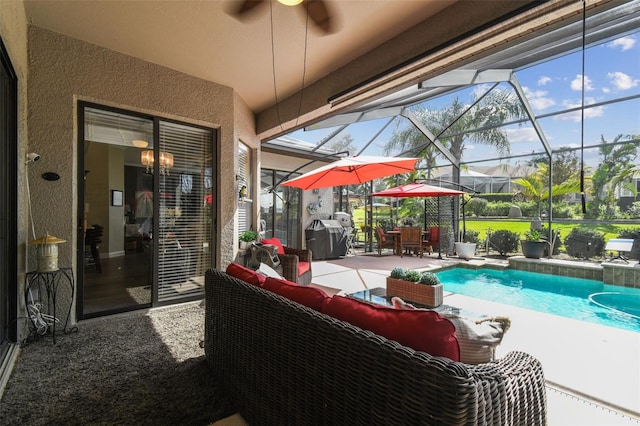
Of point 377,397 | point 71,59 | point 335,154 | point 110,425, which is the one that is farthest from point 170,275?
point 335,154

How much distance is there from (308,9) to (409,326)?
2.61 metres

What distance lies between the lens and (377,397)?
1.04 meters

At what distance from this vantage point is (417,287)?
11.4ft

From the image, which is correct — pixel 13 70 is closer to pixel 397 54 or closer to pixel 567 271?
pixel 397 54

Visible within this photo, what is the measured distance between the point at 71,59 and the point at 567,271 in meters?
9.97

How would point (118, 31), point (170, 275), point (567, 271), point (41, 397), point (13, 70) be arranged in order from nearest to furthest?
1. point (41, 397)
2. point (13, 70)
3. point (118, 31)
4. point (170, 275)
5. point (567, 271)

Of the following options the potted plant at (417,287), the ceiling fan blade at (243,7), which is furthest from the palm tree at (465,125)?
the ceiling fan blade at (243,7)

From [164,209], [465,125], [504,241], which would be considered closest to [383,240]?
[504,241]

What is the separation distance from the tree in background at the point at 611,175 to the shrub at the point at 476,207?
2816mm

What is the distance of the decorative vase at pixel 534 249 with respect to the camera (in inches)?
311

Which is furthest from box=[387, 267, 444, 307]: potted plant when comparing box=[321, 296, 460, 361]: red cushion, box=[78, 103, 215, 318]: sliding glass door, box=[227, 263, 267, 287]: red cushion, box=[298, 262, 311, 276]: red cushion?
box=[78, 103, 215, 318]: sliding glass door

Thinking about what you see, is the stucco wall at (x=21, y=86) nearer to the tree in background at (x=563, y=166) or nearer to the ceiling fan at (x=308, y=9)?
the ceiling fan at (x=308, y=9)

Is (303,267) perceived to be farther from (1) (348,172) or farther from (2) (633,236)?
(2) (633,236)

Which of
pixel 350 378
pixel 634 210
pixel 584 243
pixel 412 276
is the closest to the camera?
pixel 350 378
